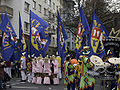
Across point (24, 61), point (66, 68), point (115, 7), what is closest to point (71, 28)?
point (115, 7)

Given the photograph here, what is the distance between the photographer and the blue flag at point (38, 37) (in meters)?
13.1

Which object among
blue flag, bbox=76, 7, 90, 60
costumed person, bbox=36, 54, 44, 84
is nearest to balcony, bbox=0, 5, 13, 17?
costumed person, bbox=36, 54, 44, 84

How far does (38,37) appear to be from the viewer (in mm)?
13328

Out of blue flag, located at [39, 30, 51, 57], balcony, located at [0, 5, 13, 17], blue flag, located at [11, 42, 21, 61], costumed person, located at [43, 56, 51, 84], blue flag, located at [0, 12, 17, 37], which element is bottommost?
costumed person, located at [43, 56, 51, 84]

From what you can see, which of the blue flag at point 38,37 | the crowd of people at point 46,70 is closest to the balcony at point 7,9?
the crowd of people at point 46,70

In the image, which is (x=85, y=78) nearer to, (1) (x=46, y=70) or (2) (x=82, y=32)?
(2) (x=82, y=32)

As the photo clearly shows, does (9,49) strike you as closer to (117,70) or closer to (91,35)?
(91,35)

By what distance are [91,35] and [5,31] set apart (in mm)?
5901

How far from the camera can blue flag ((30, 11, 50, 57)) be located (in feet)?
42.8

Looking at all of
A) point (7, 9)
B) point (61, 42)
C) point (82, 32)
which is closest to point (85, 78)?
point (82, 32)

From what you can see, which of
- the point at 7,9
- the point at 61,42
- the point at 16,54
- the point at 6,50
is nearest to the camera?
the point at 61,42

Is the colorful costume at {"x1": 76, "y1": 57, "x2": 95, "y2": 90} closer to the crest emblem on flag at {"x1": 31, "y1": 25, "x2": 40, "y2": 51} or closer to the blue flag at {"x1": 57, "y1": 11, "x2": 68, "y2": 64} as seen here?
the blue flag at {"x1": 57, "y1": 11, "x2": 68, "y2": 64}

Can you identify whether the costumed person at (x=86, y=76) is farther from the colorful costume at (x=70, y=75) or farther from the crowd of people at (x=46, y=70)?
the colorful costume at (x=70, y=75)

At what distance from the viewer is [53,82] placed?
13352 millimetres
